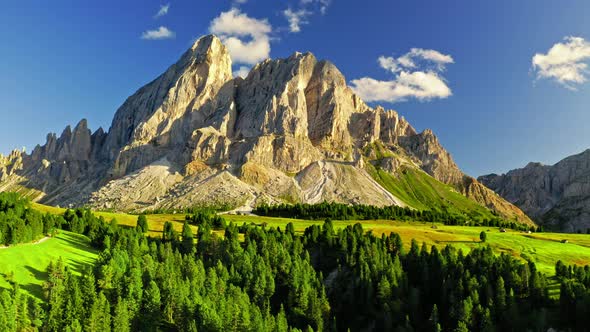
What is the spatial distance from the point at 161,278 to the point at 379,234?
105054mm

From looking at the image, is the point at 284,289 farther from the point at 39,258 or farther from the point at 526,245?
the point at 526,245

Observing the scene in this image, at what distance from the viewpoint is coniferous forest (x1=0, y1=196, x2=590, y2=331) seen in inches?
3551

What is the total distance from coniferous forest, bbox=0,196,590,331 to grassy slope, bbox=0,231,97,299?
3520mm

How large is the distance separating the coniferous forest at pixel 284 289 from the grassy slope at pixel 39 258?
3520 millimetres

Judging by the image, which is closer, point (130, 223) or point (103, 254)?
point (103, 254)

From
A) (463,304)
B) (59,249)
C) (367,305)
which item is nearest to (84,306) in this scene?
(59,249)

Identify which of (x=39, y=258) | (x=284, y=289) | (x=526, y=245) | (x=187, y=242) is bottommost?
(x=284, y=289)

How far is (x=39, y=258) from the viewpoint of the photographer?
10188 centimetres

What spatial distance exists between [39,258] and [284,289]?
63.8 metres

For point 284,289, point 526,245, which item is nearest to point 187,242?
point 284,289

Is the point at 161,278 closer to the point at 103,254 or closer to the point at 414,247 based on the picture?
the point at 103,254

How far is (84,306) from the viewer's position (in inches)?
3511

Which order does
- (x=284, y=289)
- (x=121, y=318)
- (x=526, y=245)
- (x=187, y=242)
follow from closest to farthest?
1. (x=121, y=318)
2. (x=284, y=289)
3. (x=187, y=242)
4. (x=526, y=245)

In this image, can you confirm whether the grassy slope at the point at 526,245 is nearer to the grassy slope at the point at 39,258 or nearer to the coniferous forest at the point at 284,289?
the coniferous forest at the point at 284,289
